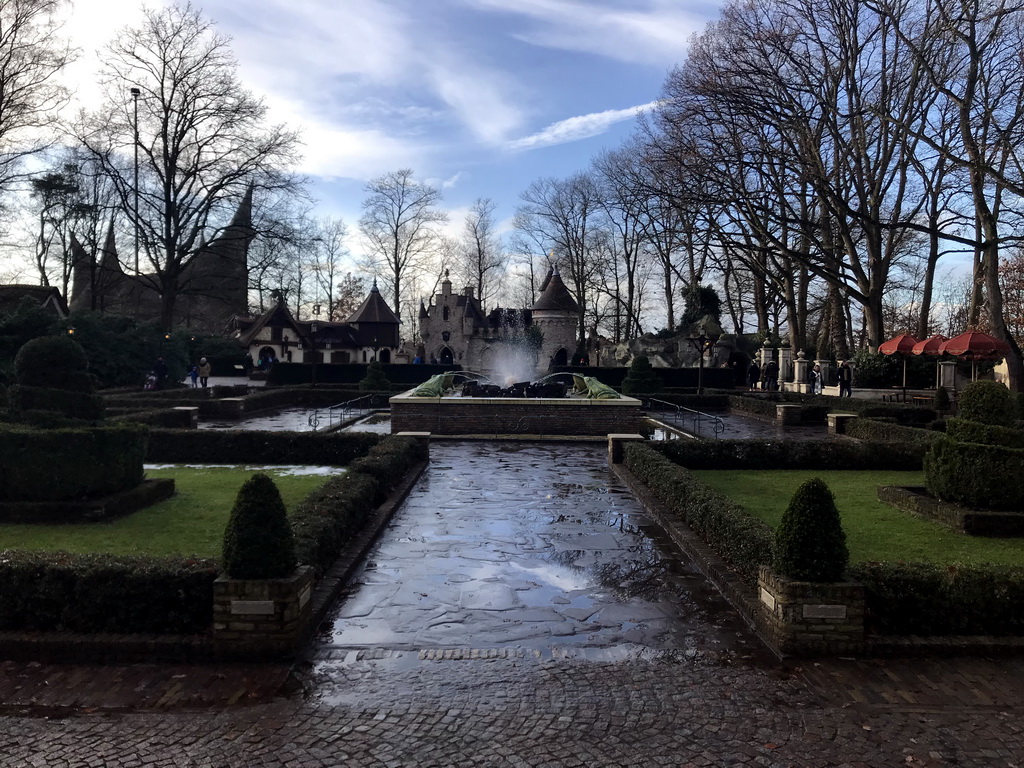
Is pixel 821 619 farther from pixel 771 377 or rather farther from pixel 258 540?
pixel 771 377

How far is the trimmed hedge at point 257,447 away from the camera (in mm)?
14258

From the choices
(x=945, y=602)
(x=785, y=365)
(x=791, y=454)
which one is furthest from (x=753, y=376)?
(x=945, y=602)

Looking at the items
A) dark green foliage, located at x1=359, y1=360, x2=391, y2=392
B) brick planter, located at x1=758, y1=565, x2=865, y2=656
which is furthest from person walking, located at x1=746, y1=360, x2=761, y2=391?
brick planter, located at x1=758, y1=565, x2=865, y2=656

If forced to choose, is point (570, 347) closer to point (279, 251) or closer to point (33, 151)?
point (279, 251)

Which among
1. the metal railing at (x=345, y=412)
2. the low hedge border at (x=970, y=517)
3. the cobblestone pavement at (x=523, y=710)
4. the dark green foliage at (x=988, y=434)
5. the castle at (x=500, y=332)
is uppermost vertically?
the castle at (x=500, y=332)

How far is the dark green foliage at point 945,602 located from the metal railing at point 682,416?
14.1 m

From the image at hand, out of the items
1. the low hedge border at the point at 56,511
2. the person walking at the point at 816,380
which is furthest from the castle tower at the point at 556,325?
the low hedge border at the point at 56,511

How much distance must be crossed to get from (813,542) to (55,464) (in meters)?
8.57

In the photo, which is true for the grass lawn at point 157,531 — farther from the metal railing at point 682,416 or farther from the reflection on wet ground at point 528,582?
the metal railing at point 682,416

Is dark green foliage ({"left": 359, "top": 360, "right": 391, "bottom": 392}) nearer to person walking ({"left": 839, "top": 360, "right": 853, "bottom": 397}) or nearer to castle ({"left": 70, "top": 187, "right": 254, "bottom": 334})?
castle ({"left": 70, "top": 187, "right": 254, "bottom": 334})

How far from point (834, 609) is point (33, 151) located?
1084 inches

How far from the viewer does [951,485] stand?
31.0 ft

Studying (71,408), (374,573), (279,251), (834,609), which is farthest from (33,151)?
(834,609)

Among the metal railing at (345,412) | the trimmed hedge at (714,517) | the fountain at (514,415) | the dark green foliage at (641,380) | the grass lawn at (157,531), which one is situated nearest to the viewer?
the trimmed hedge at (714,517)
